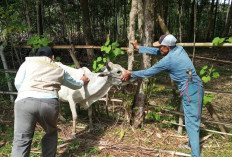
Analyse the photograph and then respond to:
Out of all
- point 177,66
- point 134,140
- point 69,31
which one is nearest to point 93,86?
point 134,140

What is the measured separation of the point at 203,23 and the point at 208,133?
18.2 metres

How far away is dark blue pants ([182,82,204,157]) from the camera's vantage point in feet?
10.5

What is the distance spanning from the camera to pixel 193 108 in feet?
10.6

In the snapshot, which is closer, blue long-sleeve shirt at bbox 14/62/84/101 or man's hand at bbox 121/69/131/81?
blue long-sleeve shirt at bbox 14/62/84/101

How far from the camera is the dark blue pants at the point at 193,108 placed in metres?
3.19

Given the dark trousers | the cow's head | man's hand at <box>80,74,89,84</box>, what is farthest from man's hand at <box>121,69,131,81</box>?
the dark trousers

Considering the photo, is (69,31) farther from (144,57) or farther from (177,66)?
(177,66)

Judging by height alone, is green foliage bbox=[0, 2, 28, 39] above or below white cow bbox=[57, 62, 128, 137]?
above

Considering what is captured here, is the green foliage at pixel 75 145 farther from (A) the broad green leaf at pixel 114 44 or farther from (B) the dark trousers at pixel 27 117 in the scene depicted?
(A) the broad green leaf at pixel 114 44

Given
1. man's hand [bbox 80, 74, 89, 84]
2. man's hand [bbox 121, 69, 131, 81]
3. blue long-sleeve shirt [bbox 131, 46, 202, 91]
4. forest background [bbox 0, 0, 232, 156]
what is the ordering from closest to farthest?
blue long-sleeve shirt [bbox 131, 46, 202, 91], man's hand [bbox 121, 69, 131, 81], man's hand [bbox 80, 74, 89, 84], forest background [bbox 0, 0, 232, 156]

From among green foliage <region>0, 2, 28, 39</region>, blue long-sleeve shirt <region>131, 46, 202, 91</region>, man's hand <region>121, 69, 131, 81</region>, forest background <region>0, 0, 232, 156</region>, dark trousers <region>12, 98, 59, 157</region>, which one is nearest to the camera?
dark trousers <region>12, 98, 59, 157</region>

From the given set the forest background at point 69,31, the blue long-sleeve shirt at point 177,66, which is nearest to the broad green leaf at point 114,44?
the forest background at point 69,31

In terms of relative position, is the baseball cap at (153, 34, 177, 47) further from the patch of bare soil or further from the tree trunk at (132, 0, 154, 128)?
the patch of bare soil

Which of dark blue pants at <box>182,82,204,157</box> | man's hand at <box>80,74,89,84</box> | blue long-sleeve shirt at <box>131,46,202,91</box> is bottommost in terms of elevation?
dark blue pants at <box>182,82,204,157</box>
